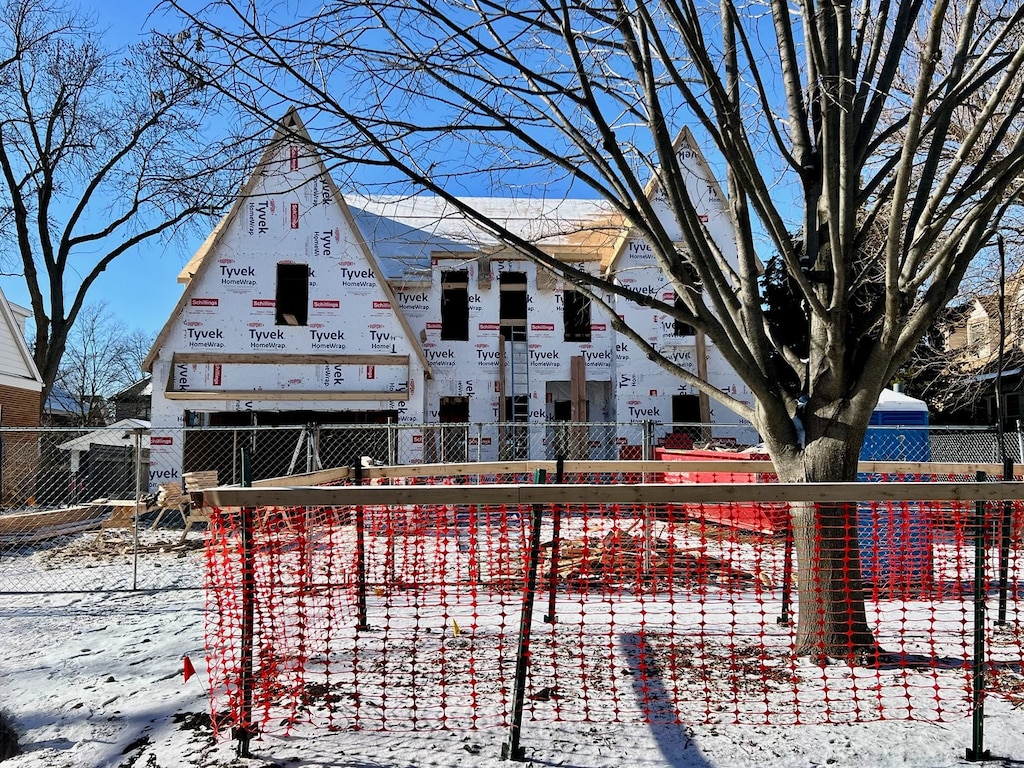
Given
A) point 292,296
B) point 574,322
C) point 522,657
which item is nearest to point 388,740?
point 522,657

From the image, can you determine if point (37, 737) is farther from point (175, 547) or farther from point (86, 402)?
point (86, 402)

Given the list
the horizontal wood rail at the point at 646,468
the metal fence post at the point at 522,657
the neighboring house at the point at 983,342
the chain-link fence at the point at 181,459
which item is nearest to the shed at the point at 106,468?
the chain-link fence at the point at 181,459

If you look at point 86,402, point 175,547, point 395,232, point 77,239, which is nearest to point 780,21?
point 175,547

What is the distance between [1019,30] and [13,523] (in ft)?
57.1

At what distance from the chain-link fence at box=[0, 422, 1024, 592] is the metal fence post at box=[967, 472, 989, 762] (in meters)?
4.85

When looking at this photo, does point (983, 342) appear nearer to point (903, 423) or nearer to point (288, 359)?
point (903, 423)

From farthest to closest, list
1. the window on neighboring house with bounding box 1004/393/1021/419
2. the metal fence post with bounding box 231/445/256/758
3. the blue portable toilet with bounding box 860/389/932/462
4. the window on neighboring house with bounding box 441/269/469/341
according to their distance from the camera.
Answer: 1. the window on neighboring house with bounding box 1004/393/1021/419
2. the window on neighboring house with bounding box 441/269/469/341
3. the blue portable toilet with bounding box 860/389/932/462
4. the metal fence post with bounding box 231/445/256/758

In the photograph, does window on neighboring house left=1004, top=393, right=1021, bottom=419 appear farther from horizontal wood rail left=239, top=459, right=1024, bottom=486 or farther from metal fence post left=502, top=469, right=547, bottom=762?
metal fence post left=502, top=469, right=547, bottom=762

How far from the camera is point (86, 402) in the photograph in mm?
47000

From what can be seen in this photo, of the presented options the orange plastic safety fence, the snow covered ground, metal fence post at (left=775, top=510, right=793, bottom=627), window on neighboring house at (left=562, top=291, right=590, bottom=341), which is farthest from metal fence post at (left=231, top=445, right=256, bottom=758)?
window on neighboring house at (left=562, top=291, right=590, bottom=341)

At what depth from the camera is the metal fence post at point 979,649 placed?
11.5 ft

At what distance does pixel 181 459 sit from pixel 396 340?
21.0ft

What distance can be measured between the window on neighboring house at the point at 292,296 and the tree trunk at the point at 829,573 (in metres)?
15.8

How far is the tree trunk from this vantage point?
454 cm
